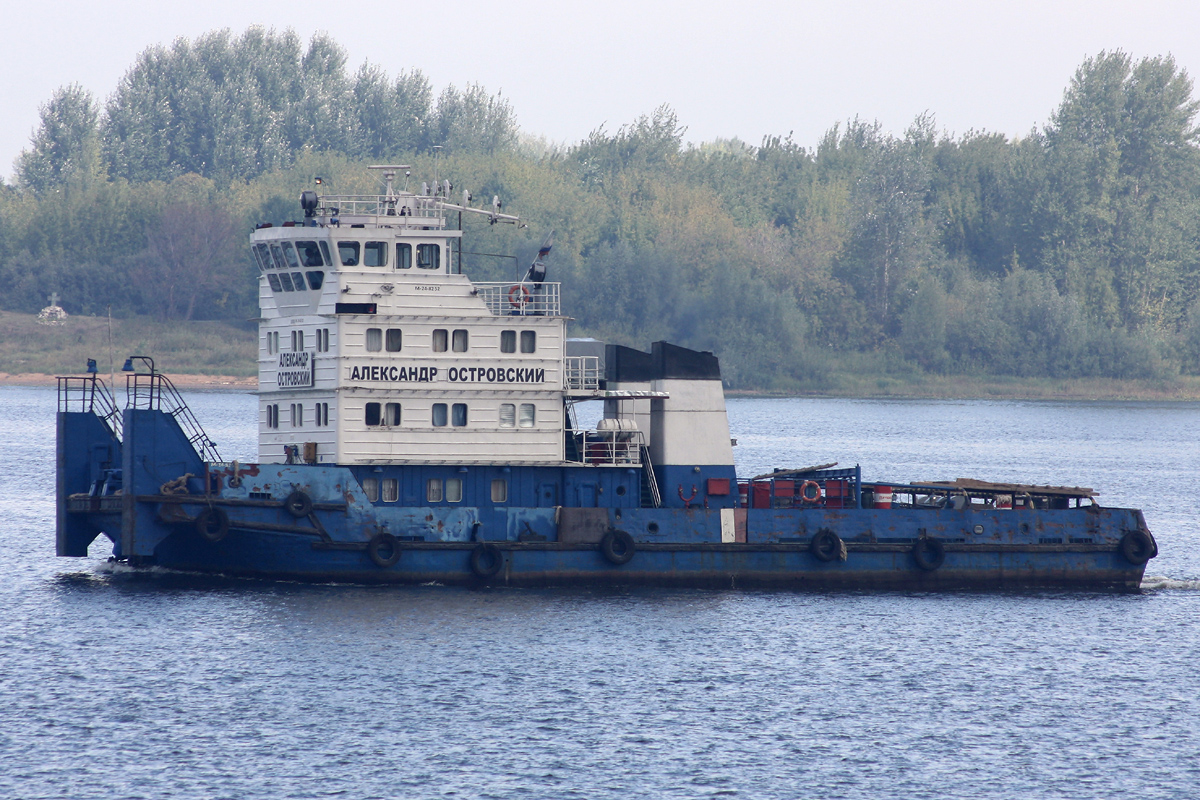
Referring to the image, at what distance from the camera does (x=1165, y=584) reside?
34.2 meters

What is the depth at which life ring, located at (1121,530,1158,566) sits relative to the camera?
3097 centimetres

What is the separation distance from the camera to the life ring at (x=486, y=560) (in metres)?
28.1

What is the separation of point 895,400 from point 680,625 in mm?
89695

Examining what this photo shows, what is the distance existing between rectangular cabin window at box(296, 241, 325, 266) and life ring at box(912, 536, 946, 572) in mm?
13934

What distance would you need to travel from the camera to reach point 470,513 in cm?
2808

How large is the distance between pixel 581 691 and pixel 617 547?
537 cm

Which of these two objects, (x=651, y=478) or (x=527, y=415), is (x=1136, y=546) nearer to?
(x=651, y=478)

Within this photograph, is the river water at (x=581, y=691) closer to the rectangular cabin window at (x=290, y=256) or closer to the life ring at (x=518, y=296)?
the life ring at (x=518, y=296)

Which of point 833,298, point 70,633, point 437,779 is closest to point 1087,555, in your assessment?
point 437,779

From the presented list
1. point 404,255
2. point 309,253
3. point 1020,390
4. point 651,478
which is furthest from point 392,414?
point 1020,390

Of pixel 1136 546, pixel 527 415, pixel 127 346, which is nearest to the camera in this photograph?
pixel 527 415

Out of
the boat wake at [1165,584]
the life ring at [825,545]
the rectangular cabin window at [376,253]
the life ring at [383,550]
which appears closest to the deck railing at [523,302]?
the rectangular cabin window at [376,253]

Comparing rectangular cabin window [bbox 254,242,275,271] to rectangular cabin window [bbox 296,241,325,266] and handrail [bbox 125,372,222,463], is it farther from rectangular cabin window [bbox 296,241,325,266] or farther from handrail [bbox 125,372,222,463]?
handrail [bbox 125,372,222,463]

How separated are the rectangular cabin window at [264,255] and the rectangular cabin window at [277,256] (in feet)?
0.44
